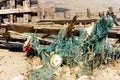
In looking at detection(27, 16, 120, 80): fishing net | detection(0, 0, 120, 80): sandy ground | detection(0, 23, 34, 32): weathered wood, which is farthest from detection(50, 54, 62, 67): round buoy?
detection(0, 23, 34, 32): weathered wood

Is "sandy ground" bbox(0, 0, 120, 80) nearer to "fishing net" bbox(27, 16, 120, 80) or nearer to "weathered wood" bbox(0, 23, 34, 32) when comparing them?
"fishing net" bbox(27, 16, 120, 80)

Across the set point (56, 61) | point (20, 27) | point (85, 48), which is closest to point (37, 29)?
point (20, 27)

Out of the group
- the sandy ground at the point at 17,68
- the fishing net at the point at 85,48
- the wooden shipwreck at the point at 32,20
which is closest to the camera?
the sandy ground at the point at 17,68

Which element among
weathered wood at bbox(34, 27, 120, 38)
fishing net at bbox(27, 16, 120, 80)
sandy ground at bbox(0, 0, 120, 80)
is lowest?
sandy ground at bbox(0, 0, 120, 80)

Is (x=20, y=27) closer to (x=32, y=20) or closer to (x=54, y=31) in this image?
(x=54, y=31)

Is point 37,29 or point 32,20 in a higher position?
point 37,29

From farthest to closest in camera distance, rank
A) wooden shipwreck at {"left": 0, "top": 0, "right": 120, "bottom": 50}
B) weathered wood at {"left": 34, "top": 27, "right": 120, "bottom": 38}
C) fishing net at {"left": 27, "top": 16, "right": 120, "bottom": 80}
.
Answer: wooden shipwreck at {"left": 0, "top": 0, "right": 120, "bottom": 50} → weathered wood at {"left": 34, "top": 27, "right": 120, "bottom": 38} → fishing net at {"left": 27, "top": 16, "right": 120, "bottom": 80}

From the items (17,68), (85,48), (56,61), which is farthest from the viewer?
(17,68)

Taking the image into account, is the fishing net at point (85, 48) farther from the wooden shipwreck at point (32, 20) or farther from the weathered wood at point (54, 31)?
→ the wooden shipwreck at point (32, 20)

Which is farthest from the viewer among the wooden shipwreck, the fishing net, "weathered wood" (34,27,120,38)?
the wooden shipwreck

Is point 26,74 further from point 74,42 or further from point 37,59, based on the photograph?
point 74,42

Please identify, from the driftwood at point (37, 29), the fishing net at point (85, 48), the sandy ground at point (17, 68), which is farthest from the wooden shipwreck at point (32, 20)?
the sandy ground at point (17, 68)

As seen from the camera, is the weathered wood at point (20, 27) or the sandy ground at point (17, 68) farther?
the weathered wood at point (20, 27)

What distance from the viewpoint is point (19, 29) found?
10.3 meters
